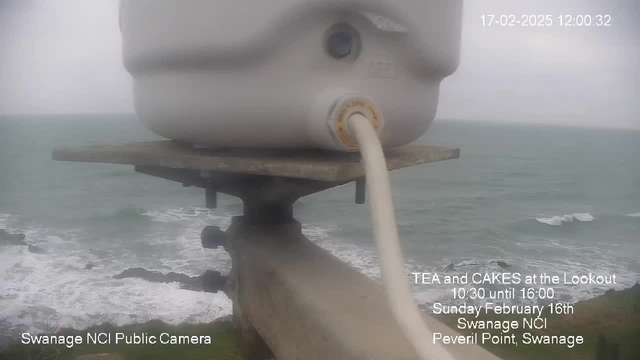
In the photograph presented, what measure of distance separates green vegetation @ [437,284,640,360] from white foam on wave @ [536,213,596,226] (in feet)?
21.7

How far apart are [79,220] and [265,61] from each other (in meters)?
13.7

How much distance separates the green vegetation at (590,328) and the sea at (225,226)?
0.72 metres

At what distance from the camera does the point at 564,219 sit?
13.9 m

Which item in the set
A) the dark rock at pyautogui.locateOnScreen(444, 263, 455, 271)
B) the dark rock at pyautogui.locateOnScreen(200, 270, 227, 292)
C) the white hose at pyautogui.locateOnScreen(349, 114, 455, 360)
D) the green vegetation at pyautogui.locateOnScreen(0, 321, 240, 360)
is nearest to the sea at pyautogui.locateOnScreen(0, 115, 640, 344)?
the dark rock at pyautogui.locateOnScreen(444, 263, 455, 271)

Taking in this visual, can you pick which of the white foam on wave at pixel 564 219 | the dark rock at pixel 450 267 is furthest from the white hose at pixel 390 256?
the white foam on wave at pixel 564 219

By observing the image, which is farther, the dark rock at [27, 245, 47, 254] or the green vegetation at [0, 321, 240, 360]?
the dark rock at [27, 245, 47, 254]

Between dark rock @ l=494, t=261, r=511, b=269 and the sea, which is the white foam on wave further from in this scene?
dark rock @ l=494, t=261, r=511, b=269

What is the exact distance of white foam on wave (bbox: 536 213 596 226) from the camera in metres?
13.5

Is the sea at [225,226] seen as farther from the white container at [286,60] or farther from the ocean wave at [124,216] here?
the white container at [286,60]

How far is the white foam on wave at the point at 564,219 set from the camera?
44.2 feet

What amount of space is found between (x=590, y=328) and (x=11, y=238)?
11380 mm

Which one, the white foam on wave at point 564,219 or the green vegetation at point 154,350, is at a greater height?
the white foam on wave at point 564,219

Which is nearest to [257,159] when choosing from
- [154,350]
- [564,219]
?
[154,350]

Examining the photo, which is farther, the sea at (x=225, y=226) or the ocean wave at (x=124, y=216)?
the ocean wave at (x=124, y=216)
